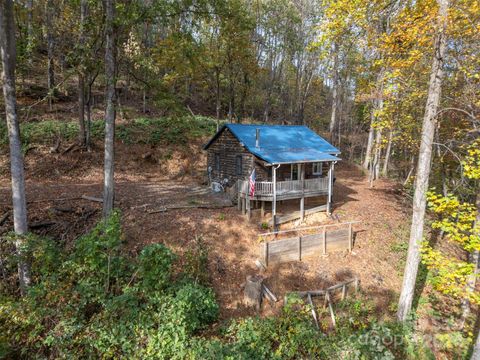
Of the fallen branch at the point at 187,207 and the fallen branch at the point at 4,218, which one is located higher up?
the fallen branch at the point at 4,218

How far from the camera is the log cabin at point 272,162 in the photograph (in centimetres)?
1410

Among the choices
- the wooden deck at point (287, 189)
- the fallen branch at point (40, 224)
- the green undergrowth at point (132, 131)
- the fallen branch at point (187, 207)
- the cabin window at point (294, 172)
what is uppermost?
the green undergrowth at point (132, 131)

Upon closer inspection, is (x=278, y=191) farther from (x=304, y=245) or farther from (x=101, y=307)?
(x=101, y=307)

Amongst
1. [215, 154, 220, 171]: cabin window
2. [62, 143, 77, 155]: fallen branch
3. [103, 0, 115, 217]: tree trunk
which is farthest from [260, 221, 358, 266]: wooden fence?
[62, 143, 77, 155]: fallen branch

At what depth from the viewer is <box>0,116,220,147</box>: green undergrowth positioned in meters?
18.6

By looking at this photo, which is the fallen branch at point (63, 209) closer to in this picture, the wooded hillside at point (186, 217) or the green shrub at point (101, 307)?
the wooded hillside at point (186, 217)

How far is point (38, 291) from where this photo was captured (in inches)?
266

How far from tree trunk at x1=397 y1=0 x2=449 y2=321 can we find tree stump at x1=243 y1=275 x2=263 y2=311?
4.74m

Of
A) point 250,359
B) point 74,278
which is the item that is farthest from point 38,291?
point 250,359

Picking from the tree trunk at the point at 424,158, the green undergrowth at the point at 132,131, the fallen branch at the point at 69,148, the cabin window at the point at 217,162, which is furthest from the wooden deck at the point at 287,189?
the fallen branch at the point at 69,148

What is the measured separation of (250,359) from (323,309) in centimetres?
436

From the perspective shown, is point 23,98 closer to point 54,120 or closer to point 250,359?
point 54,120

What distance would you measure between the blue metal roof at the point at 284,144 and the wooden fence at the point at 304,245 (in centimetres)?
406

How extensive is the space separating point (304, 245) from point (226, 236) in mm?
3549
